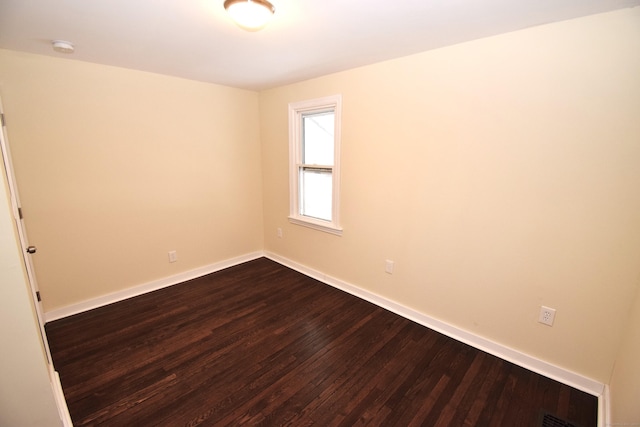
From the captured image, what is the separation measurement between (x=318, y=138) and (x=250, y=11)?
1.88 m

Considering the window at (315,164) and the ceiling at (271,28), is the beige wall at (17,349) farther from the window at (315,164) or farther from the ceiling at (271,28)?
the window at (315,164)

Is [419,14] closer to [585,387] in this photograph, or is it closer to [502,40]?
[502,40]

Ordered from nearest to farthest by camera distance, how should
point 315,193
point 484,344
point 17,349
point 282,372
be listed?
point 17,349
point 282,372
point 484,344
point 315,193

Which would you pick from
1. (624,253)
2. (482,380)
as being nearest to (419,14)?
(624,253)

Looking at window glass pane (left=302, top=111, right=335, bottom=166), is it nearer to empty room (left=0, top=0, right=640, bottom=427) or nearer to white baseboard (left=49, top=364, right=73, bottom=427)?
empty room (left=0, top=0, right=640, bottom=427)

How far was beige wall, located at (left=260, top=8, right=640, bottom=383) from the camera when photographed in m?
1.53

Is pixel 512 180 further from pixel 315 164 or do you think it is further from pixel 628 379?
pixel 315 164

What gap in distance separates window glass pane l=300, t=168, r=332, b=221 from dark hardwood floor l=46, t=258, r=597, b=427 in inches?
43.1

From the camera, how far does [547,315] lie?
1.84m

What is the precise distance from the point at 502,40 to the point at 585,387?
2297 millimetres

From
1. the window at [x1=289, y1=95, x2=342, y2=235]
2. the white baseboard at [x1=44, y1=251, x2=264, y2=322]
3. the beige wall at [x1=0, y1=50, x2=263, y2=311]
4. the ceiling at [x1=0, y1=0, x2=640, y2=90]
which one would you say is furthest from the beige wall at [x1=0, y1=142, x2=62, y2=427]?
the window at [x1=289, y1=95, x2=342, y2=235]

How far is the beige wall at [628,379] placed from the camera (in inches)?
45.3

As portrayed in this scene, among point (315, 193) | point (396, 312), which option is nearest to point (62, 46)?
point (315, 193)

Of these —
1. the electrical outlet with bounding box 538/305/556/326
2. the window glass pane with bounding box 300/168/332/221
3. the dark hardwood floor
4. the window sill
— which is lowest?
the dark hardwood floor
